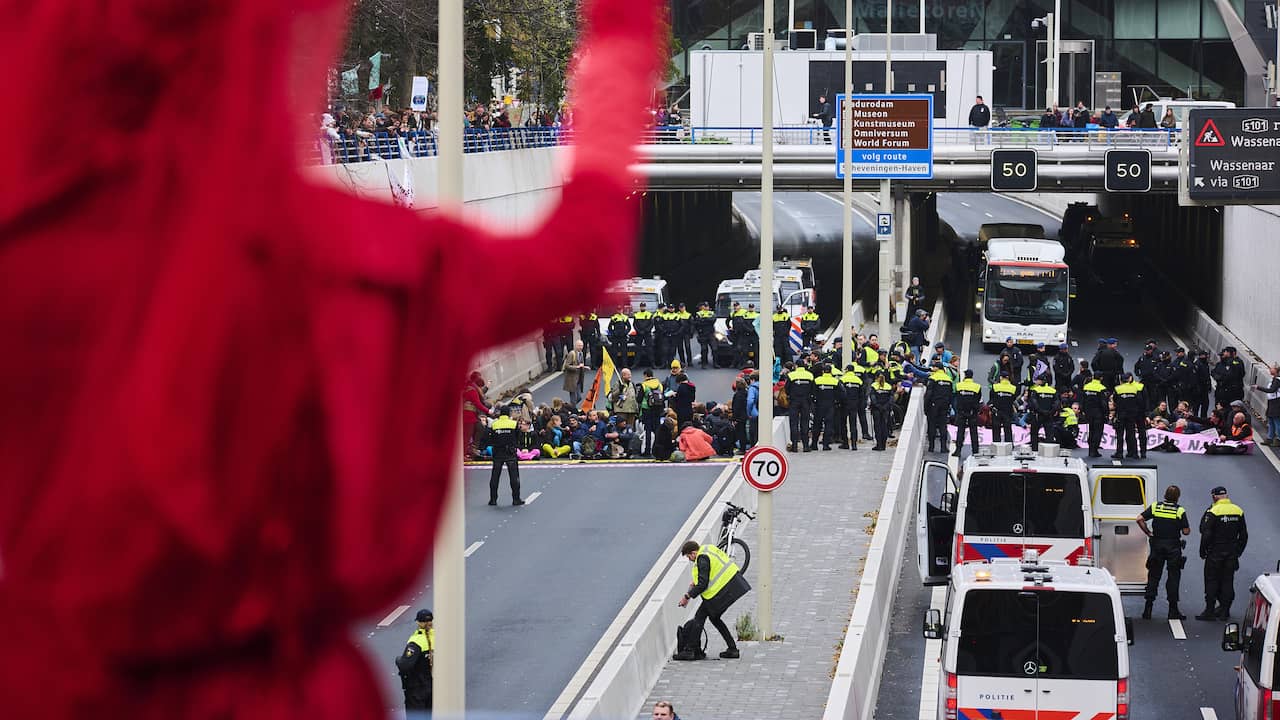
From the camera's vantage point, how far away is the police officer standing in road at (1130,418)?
1284 inches

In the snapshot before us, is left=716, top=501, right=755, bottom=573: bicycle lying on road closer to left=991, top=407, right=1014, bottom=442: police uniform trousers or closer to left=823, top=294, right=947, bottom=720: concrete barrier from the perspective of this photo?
left=823, top=294, right=947, bottom=720: concrete barrier

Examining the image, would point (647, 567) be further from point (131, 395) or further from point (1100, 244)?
point (1100, 244)

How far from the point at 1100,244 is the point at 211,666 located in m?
70.5

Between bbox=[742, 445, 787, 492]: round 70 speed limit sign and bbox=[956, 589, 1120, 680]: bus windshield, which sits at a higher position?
bbox=[742, 445, 787, 492]: round 70 speed limit sign

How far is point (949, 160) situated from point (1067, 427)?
25.3 meters

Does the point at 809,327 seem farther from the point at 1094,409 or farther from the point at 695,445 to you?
the point at 695,445

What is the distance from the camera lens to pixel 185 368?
115 cm

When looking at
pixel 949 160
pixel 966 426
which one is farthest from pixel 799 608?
pixel 949 160

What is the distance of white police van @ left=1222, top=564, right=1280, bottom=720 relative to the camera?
52.2ft

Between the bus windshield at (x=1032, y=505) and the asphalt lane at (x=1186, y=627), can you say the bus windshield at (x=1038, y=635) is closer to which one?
the asphalt lane at (x=1186, y=627)

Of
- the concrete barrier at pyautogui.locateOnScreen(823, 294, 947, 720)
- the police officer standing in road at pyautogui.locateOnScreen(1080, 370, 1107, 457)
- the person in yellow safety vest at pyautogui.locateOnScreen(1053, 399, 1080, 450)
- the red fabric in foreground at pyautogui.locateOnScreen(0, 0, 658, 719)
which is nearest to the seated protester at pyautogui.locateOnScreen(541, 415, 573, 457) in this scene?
the concrete barrier at pyautogui.locateOnScreen(823, 294, 947, 720)

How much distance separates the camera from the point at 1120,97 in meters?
90.0

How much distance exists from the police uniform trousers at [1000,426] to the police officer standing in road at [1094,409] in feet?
4.68

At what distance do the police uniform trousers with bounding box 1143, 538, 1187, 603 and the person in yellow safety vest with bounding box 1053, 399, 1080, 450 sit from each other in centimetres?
1096
